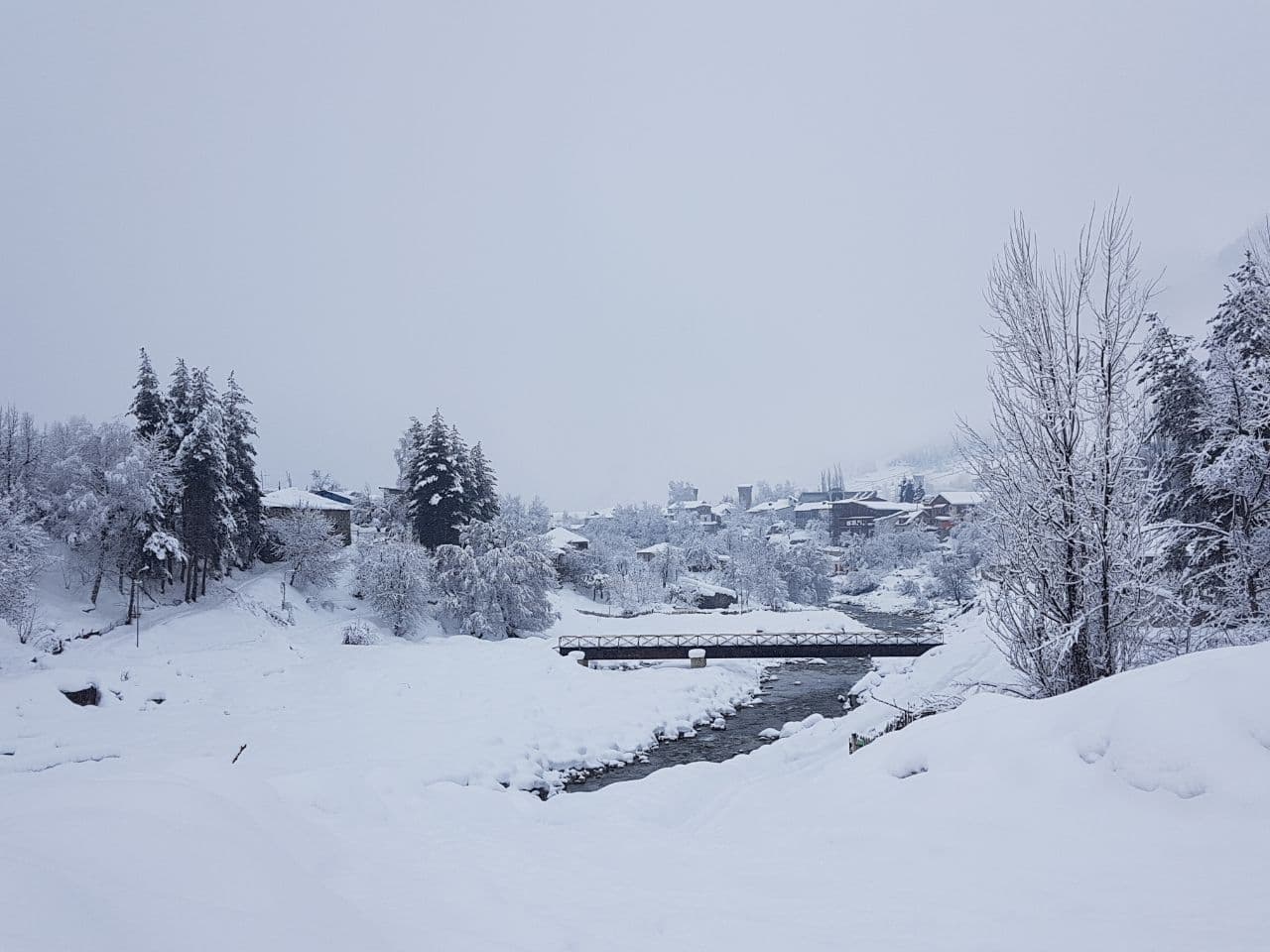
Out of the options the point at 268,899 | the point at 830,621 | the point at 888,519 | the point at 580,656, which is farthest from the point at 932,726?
the point at 888,519

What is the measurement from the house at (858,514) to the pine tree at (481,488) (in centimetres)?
7410

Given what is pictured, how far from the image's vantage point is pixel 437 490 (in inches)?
1693

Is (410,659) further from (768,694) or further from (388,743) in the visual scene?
(768,694)

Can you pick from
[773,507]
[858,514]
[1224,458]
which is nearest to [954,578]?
[1224,458]

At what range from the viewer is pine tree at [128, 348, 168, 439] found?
3509cm

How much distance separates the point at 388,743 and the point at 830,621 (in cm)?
3938

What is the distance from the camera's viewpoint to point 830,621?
49.1m

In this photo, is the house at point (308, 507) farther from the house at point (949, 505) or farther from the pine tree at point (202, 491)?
the house at point (949, 505)

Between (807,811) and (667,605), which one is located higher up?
(807,811)

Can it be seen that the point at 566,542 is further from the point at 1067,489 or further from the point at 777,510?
the point at 777,510

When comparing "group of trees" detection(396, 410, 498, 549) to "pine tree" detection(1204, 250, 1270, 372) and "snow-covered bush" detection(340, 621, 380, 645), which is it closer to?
"snow-covered bush" detection(340, 621, 380, 645)

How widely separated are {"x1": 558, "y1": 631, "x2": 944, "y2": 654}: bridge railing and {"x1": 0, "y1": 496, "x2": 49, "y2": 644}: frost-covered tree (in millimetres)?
21012

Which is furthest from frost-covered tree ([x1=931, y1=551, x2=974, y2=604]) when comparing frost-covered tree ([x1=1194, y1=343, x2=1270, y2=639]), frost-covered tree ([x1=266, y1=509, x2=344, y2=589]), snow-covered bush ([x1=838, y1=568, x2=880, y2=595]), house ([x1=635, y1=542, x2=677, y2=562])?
frost-covered tree ([x1=266, y1=509, x2=344, y2=589])

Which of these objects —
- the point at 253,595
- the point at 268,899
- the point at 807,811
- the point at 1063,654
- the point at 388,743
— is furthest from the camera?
the point at 253,595
